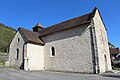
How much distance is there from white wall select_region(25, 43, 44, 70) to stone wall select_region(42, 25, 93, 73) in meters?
0.91

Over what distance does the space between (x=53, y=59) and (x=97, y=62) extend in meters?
7.83

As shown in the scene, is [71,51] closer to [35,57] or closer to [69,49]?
[69,49]

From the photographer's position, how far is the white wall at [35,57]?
19009 millimetres

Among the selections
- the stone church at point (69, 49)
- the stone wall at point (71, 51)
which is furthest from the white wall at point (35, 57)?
the stone wall at point (71, 51)

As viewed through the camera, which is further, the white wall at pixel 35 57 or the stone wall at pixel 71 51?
the white wall at pixel 35 57

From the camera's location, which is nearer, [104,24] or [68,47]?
[68,47]

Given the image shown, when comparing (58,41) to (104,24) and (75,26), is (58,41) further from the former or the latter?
(104,24)

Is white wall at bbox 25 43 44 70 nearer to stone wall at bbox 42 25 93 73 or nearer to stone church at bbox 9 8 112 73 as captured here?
stone church at bbox 9 8 112 73

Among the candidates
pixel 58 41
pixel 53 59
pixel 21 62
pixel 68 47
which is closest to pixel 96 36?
pixel 68 47

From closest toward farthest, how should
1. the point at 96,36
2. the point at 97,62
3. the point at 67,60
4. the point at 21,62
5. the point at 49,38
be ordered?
Answer: the point at 97,62 → the point at 96,36 → the point at 67,60 → the point at 21,62 → the point at 49,38

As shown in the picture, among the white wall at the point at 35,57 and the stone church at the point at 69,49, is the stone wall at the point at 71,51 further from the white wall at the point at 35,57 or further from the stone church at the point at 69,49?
the white wall at the point at 35,57

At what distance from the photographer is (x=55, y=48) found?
2009 centimetres

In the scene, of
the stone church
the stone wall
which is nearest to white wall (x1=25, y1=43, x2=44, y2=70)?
the stone church

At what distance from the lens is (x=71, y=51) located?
17938 mm
